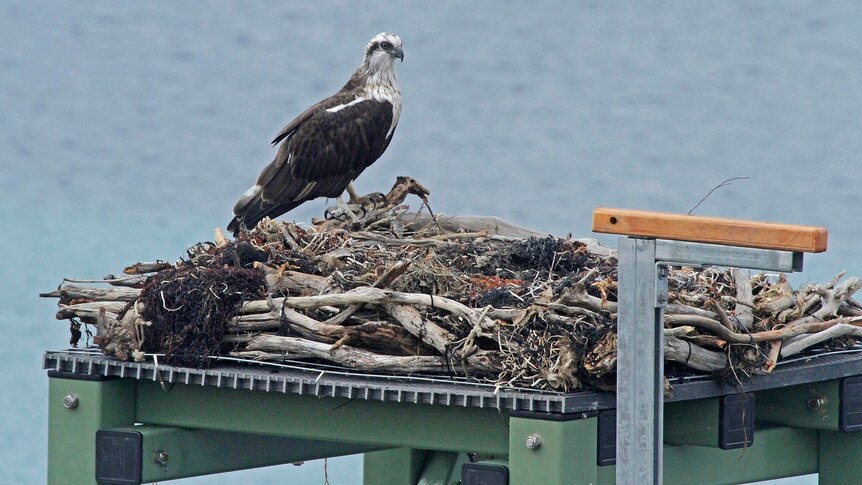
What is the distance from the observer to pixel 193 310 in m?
5.96

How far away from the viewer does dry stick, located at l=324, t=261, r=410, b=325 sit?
5840mm

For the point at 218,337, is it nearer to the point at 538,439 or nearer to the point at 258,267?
the point at 258,267

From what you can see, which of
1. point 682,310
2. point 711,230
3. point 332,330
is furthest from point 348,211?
point 711,230

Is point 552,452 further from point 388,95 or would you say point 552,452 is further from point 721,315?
point 388,95

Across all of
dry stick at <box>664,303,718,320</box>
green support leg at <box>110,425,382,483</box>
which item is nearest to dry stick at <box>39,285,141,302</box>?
green support leg at <box>110,425,382,483</box>

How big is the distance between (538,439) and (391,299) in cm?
Result: 78

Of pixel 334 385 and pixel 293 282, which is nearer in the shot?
pixel 334 385

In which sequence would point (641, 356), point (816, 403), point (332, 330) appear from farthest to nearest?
point (816, 403)
point (332, 330)
point (641, 356)

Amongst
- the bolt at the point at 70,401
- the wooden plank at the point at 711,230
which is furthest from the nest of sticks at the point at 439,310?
the wooden plank at the point at 711,230

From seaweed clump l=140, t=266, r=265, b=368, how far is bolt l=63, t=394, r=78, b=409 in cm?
35

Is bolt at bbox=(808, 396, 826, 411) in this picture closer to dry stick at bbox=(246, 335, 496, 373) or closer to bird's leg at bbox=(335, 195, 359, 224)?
dry stick at bbox=(246, 335, 496, 373)

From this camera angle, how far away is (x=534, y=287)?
5793mm

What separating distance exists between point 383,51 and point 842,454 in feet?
9.92

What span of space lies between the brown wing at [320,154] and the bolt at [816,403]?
2.68m
